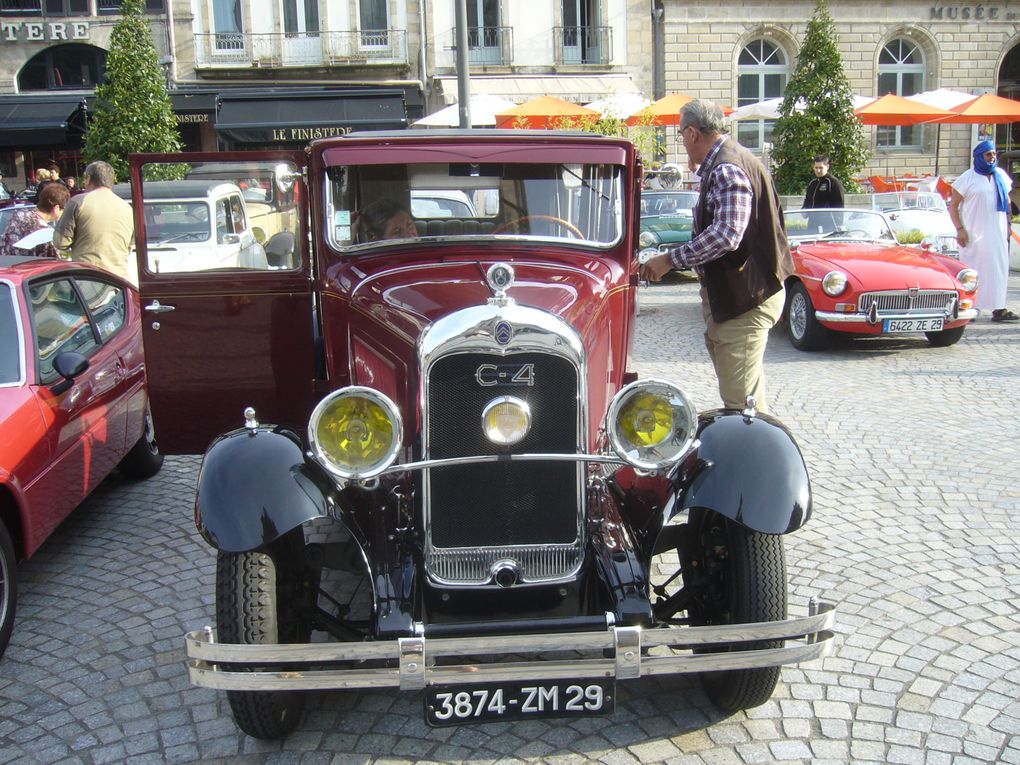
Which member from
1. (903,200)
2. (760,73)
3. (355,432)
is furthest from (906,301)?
(760,73)

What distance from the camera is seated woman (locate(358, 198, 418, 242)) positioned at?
13.3 feet

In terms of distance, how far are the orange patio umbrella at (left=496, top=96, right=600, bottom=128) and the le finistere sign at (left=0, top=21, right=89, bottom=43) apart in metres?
12.4

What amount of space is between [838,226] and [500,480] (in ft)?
27.6

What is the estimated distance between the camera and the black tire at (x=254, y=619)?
3.01 metres

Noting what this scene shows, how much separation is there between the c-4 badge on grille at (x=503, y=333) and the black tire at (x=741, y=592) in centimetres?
97

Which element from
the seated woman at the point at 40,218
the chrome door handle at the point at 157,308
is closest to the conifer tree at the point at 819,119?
the seated woman at the point at 40,218

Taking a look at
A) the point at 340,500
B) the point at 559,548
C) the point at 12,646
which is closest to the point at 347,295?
the point at 340,500

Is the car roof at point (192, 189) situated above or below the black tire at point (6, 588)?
above

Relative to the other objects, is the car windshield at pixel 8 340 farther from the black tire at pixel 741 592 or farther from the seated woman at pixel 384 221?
the black tire at pixel 741 592

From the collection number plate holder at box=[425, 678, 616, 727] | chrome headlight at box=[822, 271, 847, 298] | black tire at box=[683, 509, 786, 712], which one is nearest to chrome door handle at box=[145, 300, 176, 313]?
number plate holder at box=[425, 678, 616, 727]

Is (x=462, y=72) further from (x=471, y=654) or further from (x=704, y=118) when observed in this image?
(x=471, y=654)

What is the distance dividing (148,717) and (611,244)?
2508 mm

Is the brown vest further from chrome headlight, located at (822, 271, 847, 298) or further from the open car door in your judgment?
chrome headlight, located at (822, 271, 847, 298)

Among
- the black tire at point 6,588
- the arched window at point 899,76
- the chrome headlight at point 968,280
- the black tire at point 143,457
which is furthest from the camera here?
the arched window at point 899,76
